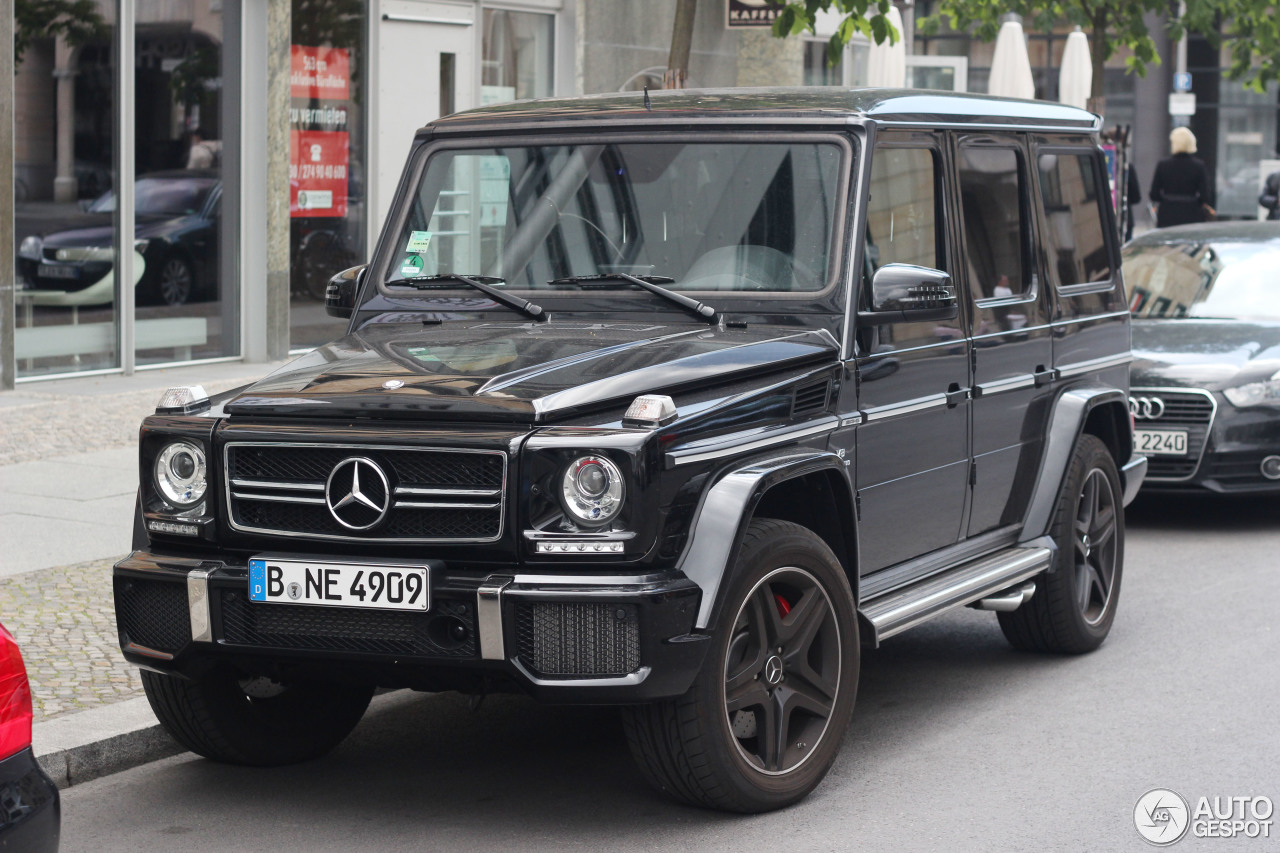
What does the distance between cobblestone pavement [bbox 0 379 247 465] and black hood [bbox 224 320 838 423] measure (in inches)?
237

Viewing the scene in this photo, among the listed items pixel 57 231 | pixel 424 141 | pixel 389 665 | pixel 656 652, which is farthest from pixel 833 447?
pixel 57 231

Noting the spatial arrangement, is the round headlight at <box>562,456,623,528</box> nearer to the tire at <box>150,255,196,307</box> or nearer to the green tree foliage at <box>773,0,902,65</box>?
the green tree foliage at <box>773,0,902,65</box>

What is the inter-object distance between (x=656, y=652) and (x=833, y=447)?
1.13 m

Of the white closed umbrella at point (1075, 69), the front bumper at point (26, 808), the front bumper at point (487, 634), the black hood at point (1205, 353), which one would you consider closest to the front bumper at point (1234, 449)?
the black hood at point (1205, 353)

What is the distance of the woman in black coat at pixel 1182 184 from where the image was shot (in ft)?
65.4

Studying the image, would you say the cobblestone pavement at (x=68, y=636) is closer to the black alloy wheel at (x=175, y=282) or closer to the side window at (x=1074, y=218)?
the side window at (x=1074, y=218)

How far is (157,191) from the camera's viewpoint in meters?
14.3

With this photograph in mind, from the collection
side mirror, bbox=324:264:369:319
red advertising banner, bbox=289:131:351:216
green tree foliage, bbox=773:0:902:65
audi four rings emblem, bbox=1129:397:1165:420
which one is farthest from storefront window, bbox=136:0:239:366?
side mirror, bbox=324:264:369:319

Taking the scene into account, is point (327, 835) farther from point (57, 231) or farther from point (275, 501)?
point (57, 231)

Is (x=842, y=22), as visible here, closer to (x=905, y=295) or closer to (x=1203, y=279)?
(x=1203, y=279)

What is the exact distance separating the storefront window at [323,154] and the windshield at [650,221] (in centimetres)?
973

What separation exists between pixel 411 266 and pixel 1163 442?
17.5 feet

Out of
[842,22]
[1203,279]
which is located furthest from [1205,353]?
[842,22]

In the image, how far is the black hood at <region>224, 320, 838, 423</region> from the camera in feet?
15.3
